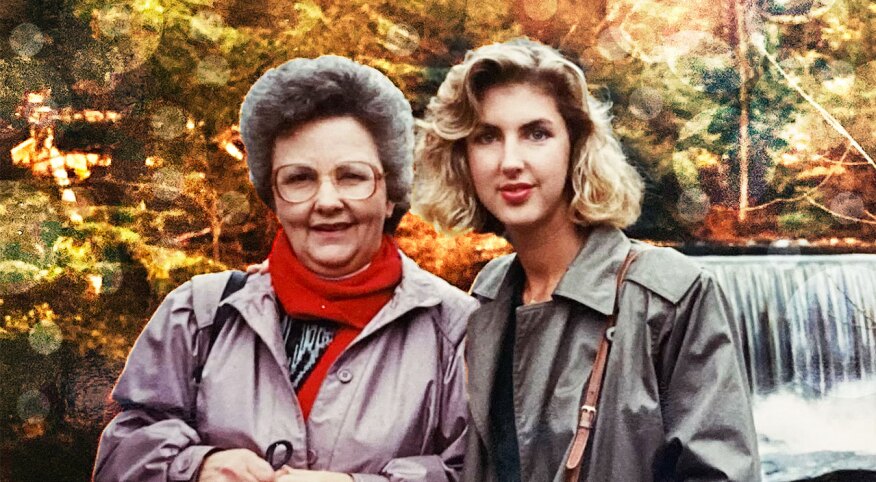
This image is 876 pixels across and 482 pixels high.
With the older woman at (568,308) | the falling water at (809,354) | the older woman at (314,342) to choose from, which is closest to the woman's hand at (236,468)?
the older woman at (314,342)

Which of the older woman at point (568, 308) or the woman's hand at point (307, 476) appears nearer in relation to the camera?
the older woman at point (568, 308)

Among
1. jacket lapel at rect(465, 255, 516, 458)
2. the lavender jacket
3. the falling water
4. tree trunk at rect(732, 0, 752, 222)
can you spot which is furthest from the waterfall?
the lavender jacket

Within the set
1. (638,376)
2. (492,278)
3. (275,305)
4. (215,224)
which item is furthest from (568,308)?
(215,224)

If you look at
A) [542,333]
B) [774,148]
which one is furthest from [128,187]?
[774,148]

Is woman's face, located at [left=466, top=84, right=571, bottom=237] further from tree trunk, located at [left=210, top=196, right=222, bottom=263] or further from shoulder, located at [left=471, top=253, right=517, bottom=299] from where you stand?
tree trunk, located at [left=210, top=196, right=222, bottom=263]

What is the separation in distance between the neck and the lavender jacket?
346 millimetres

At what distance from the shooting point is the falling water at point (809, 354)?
3.13 m

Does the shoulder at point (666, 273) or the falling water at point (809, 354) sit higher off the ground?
the shoulder at point (666, 273)

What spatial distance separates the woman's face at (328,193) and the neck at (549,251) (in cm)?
48

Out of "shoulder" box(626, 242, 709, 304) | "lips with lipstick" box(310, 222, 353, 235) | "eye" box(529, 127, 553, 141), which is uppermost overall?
"eye" box(529, 127, 553, 141)

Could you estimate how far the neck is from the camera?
82.4 inches

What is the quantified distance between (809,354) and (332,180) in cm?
204

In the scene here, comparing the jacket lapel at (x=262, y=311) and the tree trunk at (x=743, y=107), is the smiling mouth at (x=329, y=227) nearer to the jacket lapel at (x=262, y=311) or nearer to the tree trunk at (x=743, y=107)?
the jacket lapel at (x=262, y=311)

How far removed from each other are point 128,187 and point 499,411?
5.51ft
